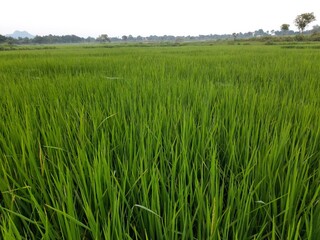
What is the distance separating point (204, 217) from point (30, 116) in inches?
32.2

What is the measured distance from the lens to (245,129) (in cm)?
83

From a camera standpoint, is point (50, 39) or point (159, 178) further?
point (50, 39)

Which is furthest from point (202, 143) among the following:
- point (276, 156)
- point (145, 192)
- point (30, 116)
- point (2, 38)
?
point (2, 38)

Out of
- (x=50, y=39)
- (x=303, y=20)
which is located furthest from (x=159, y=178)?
(x=50, y=39)

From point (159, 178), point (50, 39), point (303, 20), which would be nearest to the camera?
point (159, 178)

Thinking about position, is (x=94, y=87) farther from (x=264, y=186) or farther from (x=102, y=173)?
(x=264, y=186)

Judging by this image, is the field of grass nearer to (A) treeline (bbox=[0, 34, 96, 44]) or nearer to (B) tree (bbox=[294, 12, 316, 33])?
(B) tree (bbox=[294, 12, 316, 33])

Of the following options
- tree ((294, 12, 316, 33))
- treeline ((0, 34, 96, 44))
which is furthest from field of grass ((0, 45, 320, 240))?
treeline ((0, 34, 96, 44))

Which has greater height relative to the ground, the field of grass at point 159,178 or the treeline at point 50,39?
the treeline at point 50,39

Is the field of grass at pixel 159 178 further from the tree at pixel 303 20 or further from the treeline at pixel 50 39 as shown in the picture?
the treeline at pixel 50 39

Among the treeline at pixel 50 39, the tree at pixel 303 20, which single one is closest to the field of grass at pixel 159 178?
the tree at pixel 303 20

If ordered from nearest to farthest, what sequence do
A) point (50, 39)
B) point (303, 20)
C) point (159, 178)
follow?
Result: point (159, 178)
point (303, 20)
point (50, 39)

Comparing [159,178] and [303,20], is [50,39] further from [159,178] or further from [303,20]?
Result: [159,178]

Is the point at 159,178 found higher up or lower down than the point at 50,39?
lower down
